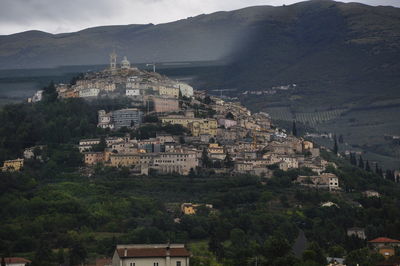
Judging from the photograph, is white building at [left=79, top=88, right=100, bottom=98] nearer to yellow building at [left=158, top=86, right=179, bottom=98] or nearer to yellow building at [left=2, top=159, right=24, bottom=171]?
yellow building at [left=158, top=86, right=179, bottom=98]

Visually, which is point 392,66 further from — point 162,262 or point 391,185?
point 162,262

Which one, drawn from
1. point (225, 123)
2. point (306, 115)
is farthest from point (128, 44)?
point (225, 123)

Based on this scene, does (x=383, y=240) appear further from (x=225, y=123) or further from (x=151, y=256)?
(x=225, y=123)

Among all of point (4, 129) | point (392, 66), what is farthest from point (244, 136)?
point (392, 66)

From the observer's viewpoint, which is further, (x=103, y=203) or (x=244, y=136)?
(x=244, y=136)

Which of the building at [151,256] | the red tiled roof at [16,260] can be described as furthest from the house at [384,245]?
the building at [151,256]

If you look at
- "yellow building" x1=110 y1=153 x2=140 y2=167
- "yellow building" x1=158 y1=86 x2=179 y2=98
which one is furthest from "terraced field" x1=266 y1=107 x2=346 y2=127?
"yellow building" x1=110 y1=153 x2=140 y2=167
